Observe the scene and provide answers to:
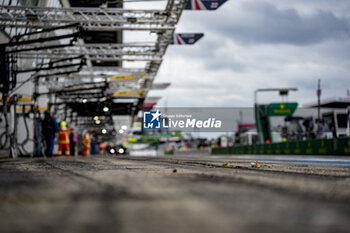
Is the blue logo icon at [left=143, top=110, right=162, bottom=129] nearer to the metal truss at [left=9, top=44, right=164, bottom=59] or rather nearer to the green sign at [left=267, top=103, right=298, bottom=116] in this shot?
the metal truss at [left=9, top=44, right=164, bottom=59]

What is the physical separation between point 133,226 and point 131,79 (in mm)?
26013

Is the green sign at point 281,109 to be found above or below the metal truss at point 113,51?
below

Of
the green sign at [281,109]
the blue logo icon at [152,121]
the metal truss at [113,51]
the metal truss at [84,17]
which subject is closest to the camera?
the blue logo icon at [152,121]

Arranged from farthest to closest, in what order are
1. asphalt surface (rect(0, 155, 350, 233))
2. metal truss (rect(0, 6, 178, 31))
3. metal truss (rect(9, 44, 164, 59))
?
metal truss (rect(9, 44, 164, 59))
metal truss (rect(0, 6, 178, 31))
asphalt surface (rect(0, 155, 350, 233))

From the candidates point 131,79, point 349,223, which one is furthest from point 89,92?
point 349,223

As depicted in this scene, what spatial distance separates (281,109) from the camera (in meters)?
48.6

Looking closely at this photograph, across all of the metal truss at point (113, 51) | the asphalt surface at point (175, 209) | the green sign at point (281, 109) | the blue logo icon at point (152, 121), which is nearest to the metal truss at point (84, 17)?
the blue logo icon at point (152, 121)

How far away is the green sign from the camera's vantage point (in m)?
47.7

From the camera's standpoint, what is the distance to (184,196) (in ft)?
9.87

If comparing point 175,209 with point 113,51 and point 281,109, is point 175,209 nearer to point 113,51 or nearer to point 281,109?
point 113,51

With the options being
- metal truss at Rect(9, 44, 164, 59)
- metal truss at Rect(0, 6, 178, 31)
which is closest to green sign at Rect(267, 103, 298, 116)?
metal truss at Rect(9, 44, 164, 59)

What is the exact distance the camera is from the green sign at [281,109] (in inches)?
1878

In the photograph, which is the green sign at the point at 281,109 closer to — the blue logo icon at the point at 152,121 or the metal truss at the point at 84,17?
the metal truss at the point at 84,17

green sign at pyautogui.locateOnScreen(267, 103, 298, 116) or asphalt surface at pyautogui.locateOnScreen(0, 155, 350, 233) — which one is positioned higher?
green sign at pyautogui.locateOnScreen(267, 103, 298, 116)
